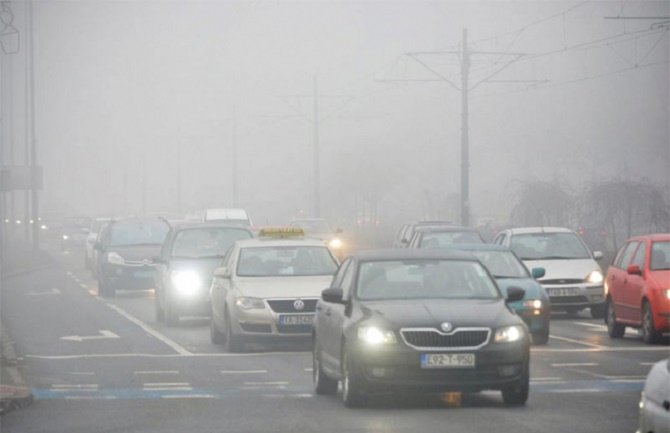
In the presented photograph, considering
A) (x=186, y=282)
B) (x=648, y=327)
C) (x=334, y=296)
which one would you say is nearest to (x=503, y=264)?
(x=648, y=327)

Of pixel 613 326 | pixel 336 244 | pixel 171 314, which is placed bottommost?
pixel 171 314

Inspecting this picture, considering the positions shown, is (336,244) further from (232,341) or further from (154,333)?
(232,341)

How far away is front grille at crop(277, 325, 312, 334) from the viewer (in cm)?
2238

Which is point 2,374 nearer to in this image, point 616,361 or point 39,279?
point 616,361

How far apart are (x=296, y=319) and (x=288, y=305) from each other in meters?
0.23

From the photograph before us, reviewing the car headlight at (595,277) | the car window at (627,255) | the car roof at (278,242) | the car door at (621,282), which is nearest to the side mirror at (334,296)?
the car roof at (278,242)

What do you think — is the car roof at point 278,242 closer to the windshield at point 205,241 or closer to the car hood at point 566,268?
the windshield at point 205,241

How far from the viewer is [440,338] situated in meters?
14.9

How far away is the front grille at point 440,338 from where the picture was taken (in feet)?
48.8

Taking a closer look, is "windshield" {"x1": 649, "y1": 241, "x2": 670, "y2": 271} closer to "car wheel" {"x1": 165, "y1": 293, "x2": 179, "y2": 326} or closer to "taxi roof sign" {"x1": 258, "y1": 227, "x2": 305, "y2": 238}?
"taxi roof sign" {"x1": 258, "y1": 227, "x2": 305, "y2": 238}

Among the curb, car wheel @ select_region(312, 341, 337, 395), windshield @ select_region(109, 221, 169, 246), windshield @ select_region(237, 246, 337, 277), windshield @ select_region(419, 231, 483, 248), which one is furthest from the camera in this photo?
windshield @ select_region(109, 221, 169, 246)

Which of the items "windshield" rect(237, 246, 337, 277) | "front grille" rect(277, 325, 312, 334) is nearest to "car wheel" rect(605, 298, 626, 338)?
"windshield" rect(237, 246, 337, 277)

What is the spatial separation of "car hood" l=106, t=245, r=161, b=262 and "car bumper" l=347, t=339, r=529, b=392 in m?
26.1

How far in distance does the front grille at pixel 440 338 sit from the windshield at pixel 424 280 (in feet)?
3.34
